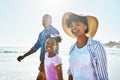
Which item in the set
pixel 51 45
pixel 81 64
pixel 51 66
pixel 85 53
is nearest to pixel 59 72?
pixel 51 66

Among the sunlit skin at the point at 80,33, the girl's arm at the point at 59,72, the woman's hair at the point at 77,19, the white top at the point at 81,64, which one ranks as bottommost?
the girl's arm at the point at 59,72

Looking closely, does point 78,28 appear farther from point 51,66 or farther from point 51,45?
point 51,66

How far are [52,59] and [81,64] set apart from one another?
887 mm

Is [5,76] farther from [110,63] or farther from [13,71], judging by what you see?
[110,63]

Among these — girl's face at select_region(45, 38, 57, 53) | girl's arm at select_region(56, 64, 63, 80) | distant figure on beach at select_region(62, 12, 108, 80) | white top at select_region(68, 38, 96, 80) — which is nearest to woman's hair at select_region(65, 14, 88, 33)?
distant figure on beach at select_region(62, 12, 108, 80)

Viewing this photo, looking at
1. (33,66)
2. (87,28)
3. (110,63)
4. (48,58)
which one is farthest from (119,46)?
(87,28)

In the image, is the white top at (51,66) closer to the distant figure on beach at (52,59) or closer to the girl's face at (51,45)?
the distant figure on beach at (52,59)

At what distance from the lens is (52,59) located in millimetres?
5188

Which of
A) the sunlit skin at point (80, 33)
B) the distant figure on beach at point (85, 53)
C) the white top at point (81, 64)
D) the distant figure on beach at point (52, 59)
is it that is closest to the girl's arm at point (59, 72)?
the distant figure on beach at point (52, 59)

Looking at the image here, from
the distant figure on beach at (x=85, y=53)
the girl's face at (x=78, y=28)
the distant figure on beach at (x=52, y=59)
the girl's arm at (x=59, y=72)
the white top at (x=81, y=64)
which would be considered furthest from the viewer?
the distant figure on beach at (x=52, y=59)

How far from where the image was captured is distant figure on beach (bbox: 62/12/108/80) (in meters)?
4.21

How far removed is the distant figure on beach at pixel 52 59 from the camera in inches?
203

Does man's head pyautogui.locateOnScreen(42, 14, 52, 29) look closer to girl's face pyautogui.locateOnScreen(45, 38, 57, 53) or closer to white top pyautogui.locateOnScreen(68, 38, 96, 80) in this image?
girl's face pyautogui.locateOnScreen(45, 38, 57, 53)

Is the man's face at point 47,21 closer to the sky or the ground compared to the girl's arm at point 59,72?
closer to the sky
